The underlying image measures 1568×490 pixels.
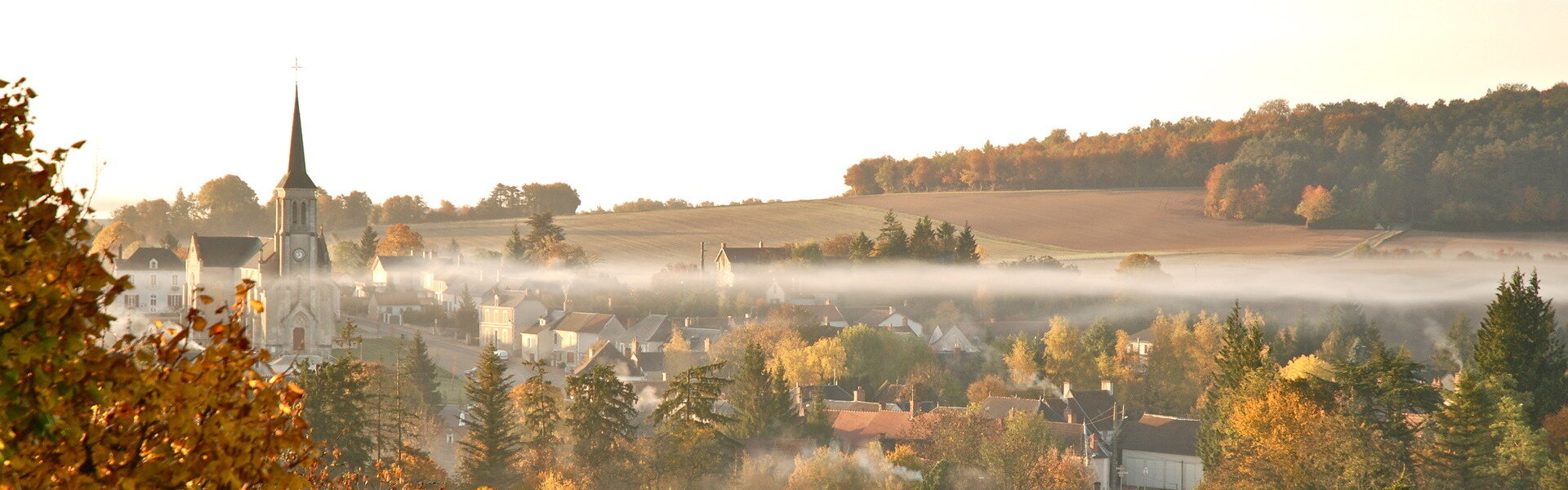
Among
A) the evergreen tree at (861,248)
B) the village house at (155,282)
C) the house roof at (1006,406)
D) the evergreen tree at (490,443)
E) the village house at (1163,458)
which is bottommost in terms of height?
the village house at (1163,458)

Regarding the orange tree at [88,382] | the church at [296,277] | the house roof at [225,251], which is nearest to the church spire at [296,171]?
the church at [296,277]

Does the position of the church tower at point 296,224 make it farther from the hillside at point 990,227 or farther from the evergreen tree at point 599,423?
the evergreen tree at point 599,423

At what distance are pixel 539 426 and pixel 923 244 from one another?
162 feet

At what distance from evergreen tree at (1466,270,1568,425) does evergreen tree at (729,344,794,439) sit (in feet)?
74.5

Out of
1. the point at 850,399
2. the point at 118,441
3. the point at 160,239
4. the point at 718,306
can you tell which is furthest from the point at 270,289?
the point at 118,441

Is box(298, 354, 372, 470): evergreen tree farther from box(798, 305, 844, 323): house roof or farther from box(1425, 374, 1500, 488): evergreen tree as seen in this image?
box(798, 305, 844, 323): house roof

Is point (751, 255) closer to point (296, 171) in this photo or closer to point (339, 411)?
point (296, 171)

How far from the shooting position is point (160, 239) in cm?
10819

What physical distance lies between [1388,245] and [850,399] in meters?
50.8

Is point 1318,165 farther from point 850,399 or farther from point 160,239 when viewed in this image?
point 160,239

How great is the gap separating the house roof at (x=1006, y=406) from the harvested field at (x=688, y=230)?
44.4 metres

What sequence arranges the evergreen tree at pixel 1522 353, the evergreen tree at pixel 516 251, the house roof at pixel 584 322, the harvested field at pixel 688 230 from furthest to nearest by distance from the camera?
the harvested field at pixel 688 230, the evergreen tree at pixel 516 251, the house roof at pixel 584 322, the evergreen tree at pixel 1522 353

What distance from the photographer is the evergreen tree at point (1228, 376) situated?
139ft

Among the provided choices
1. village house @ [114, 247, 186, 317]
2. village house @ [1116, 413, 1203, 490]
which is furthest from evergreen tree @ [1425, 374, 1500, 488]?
village house @ [114, 247, 186, 317]
